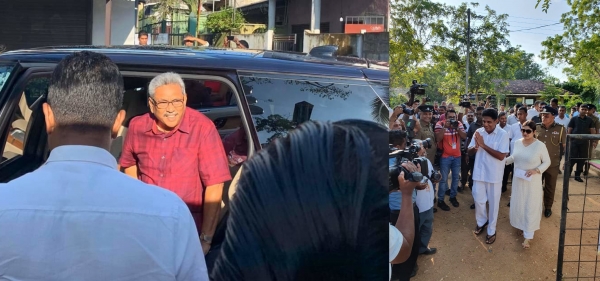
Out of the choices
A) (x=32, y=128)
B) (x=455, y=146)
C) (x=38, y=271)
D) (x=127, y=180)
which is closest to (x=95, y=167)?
(x=127, y=180)

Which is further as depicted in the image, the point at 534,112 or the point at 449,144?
the point at 534,112

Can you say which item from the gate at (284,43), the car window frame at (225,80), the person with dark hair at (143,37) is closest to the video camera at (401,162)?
the car window frame at (225,80)

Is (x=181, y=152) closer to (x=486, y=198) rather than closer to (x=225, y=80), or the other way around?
(x=225, y=80)

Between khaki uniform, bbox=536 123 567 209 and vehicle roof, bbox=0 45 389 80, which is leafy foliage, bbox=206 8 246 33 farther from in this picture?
khaki uniform, bbox=536 123 567 209

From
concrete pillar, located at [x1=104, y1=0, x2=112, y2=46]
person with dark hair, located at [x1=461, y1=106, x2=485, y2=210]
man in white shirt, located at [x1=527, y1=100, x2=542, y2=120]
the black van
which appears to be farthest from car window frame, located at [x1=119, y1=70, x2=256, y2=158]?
man in white shirt, located at [x1=527, y1=100, x2=542, y2=120]

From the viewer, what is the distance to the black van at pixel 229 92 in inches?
49.4

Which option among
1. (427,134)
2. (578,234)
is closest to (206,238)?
(427,134)

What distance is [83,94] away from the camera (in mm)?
1006

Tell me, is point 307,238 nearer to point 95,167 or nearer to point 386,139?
point 386,139

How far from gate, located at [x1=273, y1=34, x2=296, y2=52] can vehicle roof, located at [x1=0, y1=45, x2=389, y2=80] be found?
0.06m

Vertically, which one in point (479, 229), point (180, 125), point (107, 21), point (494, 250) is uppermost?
point (107, 21)

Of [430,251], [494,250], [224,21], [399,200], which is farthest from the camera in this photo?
[494,250]

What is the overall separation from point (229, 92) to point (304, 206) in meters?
0.46

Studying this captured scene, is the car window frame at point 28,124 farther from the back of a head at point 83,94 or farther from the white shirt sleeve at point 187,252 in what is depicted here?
the white shirt sleeve at point 187,252
